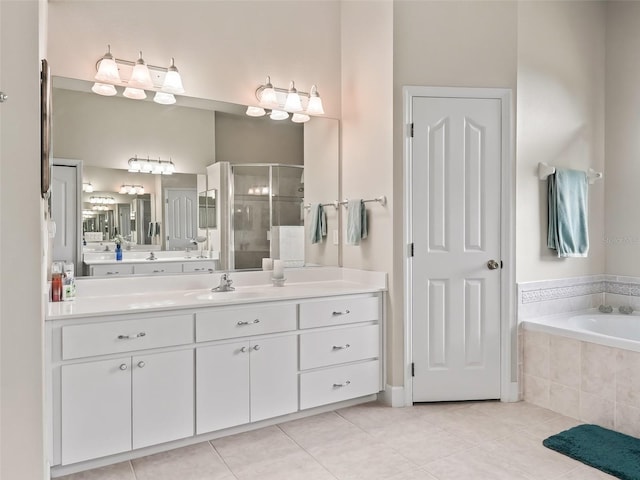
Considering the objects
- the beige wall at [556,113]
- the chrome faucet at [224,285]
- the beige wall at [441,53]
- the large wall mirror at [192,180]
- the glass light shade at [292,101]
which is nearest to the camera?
the large wall mirror at [192,180]

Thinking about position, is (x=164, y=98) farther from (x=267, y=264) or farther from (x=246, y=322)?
(x=246, y=322)

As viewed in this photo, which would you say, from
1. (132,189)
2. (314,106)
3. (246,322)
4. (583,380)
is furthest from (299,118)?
(583,380)

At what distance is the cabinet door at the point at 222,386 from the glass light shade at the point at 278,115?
163cm

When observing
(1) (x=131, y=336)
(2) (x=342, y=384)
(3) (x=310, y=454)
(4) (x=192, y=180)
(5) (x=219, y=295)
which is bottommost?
(3) (x=310, y=454)

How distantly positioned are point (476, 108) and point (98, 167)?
2418 millimetres

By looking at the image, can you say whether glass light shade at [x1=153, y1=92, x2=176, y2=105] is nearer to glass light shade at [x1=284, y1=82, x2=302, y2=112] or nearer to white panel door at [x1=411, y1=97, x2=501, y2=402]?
glass light shade at [x1=284, y1=82, x2=302, y2=112]

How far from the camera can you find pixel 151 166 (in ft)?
9.55

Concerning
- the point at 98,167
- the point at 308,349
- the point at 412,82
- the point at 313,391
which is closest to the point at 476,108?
the point at 412,82

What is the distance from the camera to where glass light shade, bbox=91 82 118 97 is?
2.74m

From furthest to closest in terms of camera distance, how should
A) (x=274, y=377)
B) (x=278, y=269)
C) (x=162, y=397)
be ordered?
1. (x=278, y=269)
2. (x=274, y=377)
3. (x=162, y=397)

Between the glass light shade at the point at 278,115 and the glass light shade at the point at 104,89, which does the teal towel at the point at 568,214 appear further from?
the glass light shade at the point at 104,89

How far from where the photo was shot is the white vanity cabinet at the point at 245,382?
2.51m

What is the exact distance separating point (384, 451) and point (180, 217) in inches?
72.4

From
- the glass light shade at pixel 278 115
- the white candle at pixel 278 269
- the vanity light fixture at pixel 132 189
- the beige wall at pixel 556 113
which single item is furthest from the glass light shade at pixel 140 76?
the beige wall at pixel 556 113
